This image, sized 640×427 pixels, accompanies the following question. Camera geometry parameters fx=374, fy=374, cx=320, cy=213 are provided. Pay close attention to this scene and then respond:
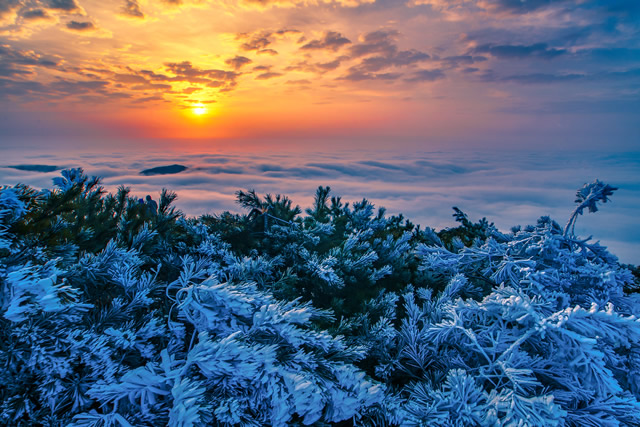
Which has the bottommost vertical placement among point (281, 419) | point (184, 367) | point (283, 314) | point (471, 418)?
point (471, 418)

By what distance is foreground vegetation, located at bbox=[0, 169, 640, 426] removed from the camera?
7.94ft

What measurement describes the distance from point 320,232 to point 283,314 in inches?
82.1

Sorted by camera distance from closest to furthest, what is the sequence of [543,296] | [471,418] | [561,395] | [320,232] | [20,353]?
[20,353]
[471,418]
[561,395]
[543,296]
[320,232]

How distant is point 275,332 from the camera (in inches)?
109

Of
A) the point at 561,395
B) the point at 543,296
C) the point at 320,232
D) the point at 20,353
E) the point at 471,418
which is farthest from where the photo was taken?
the point at 320,232

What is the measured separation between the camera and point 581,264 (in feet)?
13.9

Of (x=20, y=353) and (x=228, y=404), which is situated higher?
(x=20, y=353)

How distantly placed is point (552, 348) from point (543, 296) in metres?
0.76

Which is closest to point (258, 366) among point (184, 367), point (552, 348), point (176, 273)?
point (184, 367)

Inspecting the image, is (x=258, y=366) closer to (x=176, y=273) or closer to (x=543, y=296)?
(x=176, y=273)

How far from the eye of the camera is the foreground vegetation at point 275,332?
2420 millimetres

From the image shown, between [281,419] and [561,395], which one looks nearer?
[281,419]

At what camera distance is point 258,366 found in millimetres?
2463

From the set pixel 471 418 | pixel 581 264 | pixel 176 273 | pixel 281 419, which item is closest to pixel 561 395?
pixel 471 418
